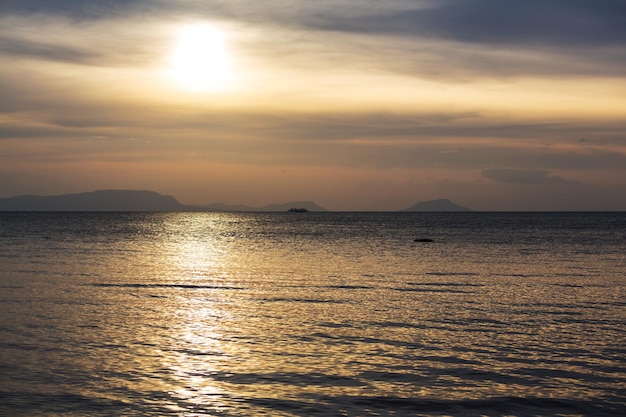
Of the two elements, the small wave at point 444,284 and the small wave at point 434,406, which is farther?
the small wave at point 444,284

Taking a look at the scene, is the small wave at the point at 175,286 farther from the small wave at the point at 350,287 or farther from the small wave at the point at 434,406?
the small wave at the point at 434,406

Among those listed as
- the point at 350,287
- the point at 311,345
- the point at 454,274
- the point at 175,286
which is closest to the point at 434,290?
the point at 350,287

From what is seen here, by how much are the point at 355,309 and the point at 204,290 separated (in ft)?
45.3

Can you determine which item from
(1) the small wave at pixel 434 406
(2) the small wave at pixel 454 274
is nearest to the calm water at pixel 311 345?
(1) the small wave at pixel 434 406

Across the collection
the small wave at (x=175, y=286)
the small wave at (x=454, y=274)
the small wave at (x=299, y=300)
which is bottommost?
the small wave at (x=175, y=286)

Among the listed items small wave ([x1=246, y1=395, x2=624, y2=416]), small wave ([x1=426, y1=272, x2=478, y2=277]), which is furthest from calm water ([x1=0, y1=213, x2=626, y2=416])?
small wave ([x1=426, y1=272, x2=478, y2=277])

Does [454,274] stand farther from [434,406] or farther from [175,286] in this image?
[434,406]

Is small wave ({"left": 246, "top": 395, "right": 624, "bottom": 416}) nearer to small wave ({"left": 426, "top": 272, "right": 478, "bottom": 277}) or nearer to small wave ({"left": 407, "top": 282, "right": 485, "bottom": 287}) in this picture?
small wave ({"left": 407, "top": 282, "right": 485, "bottom": 287})

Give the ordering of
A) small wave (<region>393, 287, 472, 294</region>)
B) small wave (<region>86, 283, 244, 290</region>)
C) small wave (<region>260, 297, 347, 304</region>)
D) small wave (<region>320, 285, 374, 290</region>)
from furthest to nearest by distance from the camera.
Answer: small wave (<region>86, 283, 244, 290</region>) → small wave (<region>320, 285, 374, 290</region>) → small wave (<region>393, 287, 472, 294</region>) → small wave (<region>260, 297, 347, 304</region>)

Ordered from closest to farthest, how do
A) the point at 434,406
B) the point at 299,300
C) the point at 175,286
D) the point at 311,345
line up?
1. the point at 434,406
2. the point at 311,345
3. the point at 299,300
4. the point at 175,286

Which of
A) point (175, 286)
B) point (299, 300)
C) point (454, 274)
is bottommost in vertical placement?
point (175, 286)

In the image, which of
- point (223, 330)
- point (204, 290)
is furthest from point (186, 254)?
point (223, 330)

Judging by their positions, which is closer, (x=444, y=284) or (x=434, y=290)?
(x=434, y=290)

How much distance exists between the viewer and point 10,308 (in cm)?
3562
